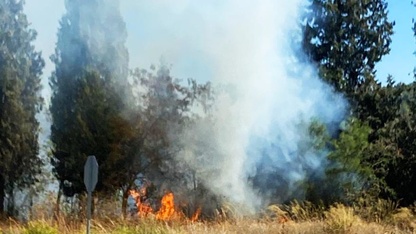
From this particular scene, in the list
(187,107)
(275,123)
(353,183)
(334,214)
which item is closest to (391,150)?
(353,183)

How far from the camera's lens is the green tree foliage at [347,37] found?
27.0m

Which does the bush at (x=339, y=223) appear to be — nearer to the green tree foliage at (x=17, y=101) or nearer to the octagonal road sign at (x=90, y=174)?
the octagonal road sign at (x=90, y=174)

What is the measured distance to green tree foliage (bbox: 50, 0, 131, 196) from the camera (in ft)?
75.4

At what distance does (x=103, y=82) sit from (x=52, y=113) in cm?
230

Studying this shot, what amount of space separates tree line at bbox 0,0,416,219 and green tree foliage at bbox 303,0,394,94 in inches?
3.5

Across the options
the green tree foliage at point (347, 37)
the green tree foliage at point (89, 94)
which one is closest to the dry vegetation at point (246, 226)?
the green tree foliage at point (89, 94)

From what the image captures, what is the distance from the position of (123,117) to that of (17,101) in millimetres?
4328

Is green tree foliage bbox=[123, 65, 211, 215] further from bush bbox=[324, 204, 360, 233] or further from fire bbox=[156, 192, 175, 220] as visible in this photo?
bush bbox=[324, 204, 360, 233]

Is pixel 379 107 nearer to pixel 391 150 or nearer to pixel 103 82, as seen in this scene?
pixel 391 150

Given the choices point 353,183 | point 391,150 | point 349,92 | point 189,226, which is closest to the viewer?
point 189,226

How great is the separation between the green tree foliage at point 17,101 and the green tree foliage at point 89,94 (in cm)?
132

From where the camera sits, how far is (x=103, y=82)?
78.9ft

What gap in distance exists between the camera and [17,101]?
990 inches

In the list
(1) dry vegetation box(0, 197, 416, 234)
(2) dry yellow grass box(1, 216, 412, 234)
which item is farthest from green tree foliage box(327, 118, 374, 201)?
(2) dry yellow grass box(1, 216, 412, 234)
